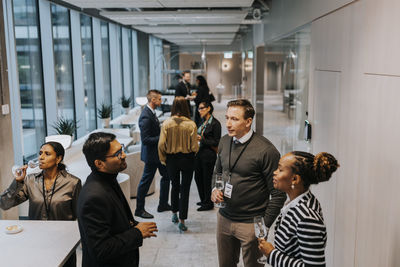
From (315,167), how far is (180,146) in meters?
2.78

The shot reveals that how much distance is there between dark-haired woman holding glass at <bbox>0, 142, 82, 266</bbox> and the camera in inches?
115

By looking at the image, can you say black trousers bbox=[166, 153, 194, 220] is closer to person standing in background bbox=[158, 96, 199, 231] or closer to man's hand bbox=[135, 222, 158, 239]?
person standing in background bbox=[158, 96, 199, 231]

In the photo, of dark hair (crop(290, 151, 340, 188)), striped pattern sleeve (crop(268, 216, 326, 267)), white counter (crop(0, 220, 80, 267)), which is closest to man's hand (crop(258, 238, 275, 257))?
striped pattern sleeve (crop(268, 216, 326, 267))

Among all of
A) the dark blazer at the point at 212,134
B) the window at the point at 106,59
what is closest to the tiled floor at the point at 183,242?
the dark blazer at the point at 212,134

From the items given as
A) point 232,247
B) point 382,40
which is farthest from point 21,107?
point 382,40

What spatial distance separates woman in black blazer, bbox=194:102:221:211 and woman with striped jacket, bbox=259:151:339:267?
3.01 meters

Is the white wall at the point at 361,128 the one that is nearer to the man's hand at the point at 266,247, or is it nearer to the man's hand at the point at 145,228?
the man's hand at the point at 266,247

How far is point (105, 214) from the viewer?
2004mm

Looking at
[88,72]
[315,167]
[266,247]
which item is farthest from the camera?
[88,72]

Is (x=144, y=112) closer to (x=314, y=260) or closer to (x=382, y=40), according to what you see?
(x=382, y=40)

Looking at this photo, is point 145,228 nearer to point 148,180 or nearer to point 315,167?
point 315,167

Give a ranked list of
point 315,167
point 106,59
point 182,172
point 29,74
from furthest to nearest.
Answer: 1. point 106,59
2. point 29,74
3. point 182,172
4. point 315,167

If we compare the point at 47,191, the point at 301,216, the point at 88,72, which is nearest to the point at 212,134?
the point at 47,191

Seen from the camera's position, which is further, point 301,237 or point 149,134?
point 149,134
